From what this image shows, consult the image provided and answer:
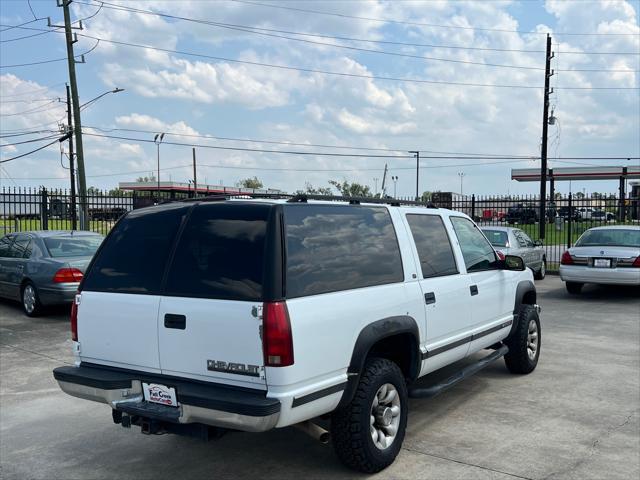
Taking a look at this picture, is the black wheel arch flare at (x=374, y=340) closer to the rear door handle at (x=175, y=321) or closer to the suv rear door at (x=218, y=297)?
the suv rear door at (x=218, y=297)

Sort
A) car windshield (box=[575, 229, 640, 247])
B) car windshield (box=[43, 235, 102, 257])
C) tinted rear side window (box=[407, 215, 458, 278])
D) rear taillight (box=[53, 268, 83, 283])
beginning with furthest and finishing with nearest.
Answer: car windshield (box=[575, 229, 640, 247]) < car windshield (box=[43, 235, 102, 257]) < rear taillight (box=[53, 268, 83, 283]) < tinted rear side window (box=[407, 215, 458, 278])

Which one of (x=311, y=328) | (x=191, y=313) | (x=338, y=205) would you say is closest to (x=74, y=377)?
(x=191, y=313)

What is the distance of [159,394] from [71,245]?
26.9ft

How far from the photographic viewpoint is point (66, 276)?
10.4 m

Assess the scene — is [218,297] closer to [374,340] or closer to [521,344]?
[374,340]

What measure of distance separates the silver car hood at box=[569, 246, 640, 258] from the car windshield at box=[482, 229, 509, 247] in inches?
79.5

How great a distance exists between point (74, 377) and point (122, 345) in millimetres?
465

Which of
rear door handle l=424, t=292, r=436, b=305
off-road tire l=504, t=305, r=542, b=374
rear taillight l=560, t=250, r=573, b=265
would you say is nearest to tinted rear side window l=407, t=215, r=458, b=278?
rear door handle l=424, t=292, r=436, b=305

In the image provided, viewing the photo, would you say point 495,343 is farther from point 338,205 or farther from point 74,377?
point 74,377

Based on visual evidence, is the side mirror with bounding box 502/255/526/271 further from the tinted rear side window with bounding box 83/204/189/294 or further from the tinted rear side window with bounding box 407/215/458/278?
the tinted rear side window with bounding box 83/204/189/294

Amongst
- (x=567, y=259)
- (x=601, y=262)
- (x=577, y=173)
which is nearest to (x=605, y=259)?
(x=601, y=262)

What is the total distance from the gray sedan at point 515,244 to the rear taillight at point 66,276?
9151 millimetres

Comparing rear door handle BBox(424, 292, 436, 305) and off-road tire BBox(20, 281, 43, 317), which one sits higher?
rear door handle BBox(424, 292, 436, 305)

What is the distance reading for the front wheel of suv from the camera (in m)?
4.13
